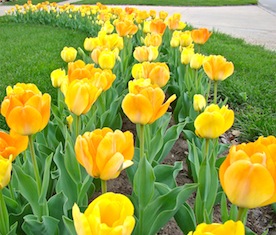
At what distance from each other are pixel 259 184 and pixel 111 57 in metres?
1.28

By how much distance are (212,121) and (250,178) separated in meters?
0.41

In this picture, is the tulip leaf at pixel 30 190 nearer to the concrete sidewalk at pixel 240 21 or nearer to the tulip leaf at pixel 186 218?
the tulip leaf at pixel 186 218

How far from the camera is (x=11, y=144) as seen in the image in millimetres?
1065

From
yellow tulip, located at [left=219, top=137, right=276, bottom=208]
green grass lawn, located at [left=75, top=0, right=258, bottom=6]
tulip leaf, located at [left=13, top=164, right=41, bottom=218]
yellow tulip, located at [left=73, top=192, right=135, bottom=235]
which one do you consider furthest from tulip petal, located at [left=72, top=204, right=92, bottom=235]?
green grass lawn, located at [left=75, top=0, right=258, bottom=6]

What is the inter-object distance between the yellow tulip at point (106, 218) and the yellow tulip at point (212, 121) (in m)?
0.52

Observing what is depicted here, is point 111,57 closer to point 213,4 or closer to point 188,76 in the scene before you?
point 188,76

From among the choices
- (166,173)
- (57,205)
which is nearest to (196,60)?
(166,173)

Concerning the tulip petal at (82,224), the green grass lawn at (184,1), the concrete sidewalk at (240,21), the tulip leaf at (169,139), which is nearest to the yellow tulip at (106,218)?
the tulip petal at (82,224)

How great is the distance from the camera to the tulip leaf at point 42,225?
3.60ft

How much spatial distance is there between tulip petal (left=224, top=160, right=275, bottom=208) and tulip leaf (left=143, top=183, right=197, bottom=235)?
34cm

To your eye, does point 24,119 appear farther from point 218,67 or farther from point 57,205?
point 218,67

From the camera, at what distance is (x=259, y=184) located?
0.75 m

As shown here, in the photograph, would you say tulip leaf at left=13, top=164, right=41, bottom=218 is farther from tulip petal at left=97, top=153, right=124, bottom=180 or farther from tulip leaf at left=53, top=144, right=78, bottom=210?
tulip petal at left=97, top=153, right=124, bottom=180

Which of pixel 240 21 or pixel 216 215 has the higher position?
pixel 216 215
